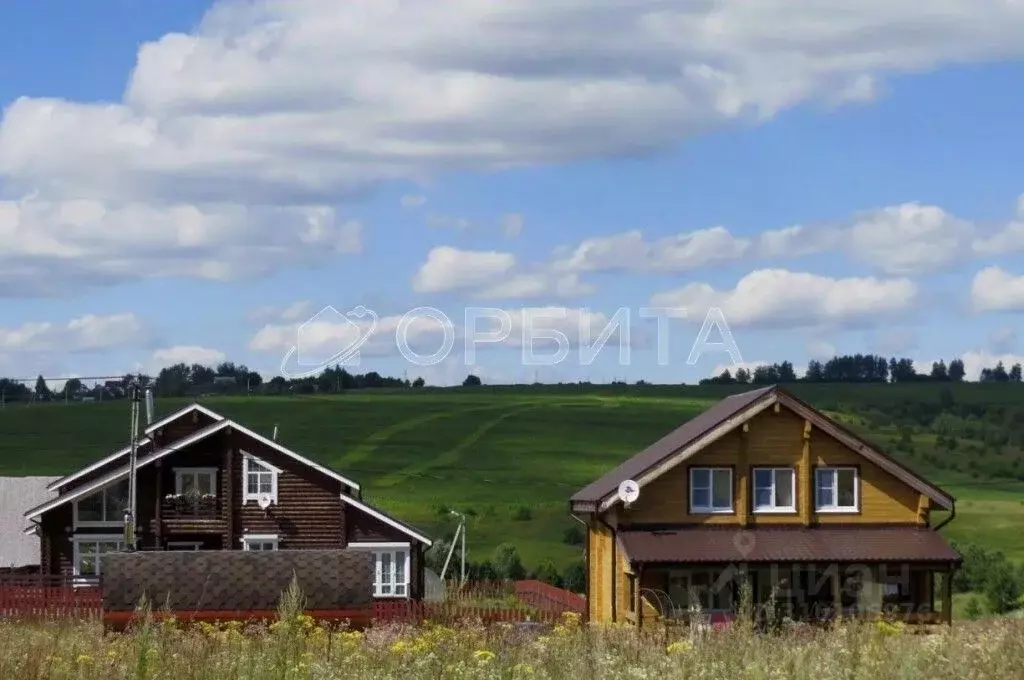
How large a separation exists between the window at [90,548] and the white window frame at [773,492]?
21.8 metres

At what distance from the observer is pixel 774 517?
4388 centimetres

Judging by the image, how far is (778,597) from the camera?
1698 inches

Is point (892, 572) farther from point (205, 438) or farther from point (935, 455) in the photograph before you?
point (935, 455)

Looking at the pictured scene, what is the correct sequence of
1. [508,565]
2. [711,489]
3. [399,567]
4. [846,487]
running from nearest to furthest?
[711,489] < [846,487] < [399,567] < [508,565]

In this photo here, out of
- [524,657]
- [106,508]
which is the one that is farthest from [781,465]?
[524,657]

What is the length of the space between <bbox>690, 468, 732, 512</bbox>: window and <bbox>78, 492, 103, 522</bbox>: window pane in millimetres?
21487

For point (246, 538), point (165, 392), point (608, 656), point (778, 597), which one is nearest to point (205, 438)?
point (246, 538)

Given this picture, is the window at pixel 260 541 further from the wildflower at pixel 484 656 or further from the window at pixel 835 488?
the wildflower at pixel 484 656

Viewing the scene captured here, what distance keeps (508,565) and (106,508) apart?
2371 centimetres

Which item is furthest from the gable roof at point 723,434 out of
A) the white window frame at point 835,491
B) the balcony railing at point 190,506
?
the balcony railing at point 190,506

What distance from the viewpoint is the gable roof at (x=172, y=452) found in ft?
174

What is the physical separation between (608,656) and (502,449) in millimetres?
143377

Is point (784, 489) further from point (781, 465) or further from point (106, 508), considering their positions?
point (106, 508)

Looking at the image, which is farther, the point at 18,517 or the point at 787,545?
the point at 18,517
